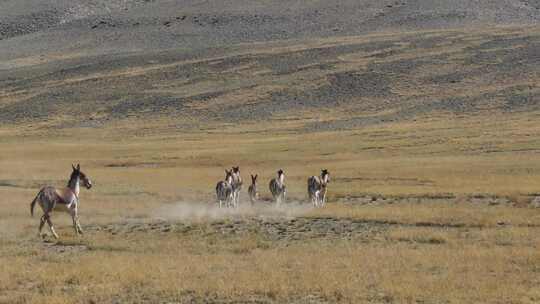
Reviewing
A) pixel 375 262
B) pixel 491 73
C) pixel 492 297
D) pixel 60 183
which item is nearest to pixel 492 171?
pixel 60 183

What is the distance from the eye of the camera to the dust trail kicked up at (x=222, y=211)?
2663cm

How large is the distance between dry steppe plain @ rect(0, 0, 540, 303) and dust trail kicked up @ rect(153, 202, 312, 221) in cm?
18

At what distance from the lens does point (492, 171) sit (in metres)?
43.2

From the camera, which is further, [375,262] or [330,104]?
[330,104]

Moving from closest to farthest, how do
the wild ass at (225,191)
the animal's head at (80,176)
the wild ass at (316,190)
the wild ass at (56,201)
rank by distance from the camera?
the wild ass at (56,201) → the animal's head at (80,176) → the wild ass at (225,191) → the wild ass at (316,190)

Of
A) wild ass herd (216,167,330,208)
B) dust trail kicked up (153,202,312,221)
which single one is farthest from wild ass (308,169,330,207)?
dust trail kicked up (153,202,312,221)

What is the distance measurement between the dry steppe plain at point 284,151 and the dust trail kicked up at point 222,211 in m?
0.18

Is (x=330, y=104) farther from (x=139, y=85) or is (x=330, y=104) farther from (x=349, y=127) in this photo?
(x=139, y=85)

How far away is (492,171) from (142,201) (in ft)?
68.3

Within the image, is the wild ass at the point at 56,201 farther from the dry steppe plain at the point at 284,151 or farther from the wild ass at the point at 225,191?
the wild ass at the point at 225,191

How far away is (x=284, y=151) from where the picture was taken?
60.6 meters

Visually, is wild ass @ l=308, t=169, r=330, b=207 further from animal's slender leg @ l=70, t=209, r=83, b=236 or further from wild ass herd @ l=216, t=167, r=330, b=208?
animal's slender leg @ l=70, t=209, r=83, b=236

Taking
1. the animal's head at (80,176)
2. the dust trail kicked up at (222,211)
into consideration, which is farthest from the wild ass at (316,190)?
the animal's head at (80,176)

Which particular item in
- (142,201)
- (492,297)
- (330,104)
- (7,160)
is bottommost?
(492,297)
